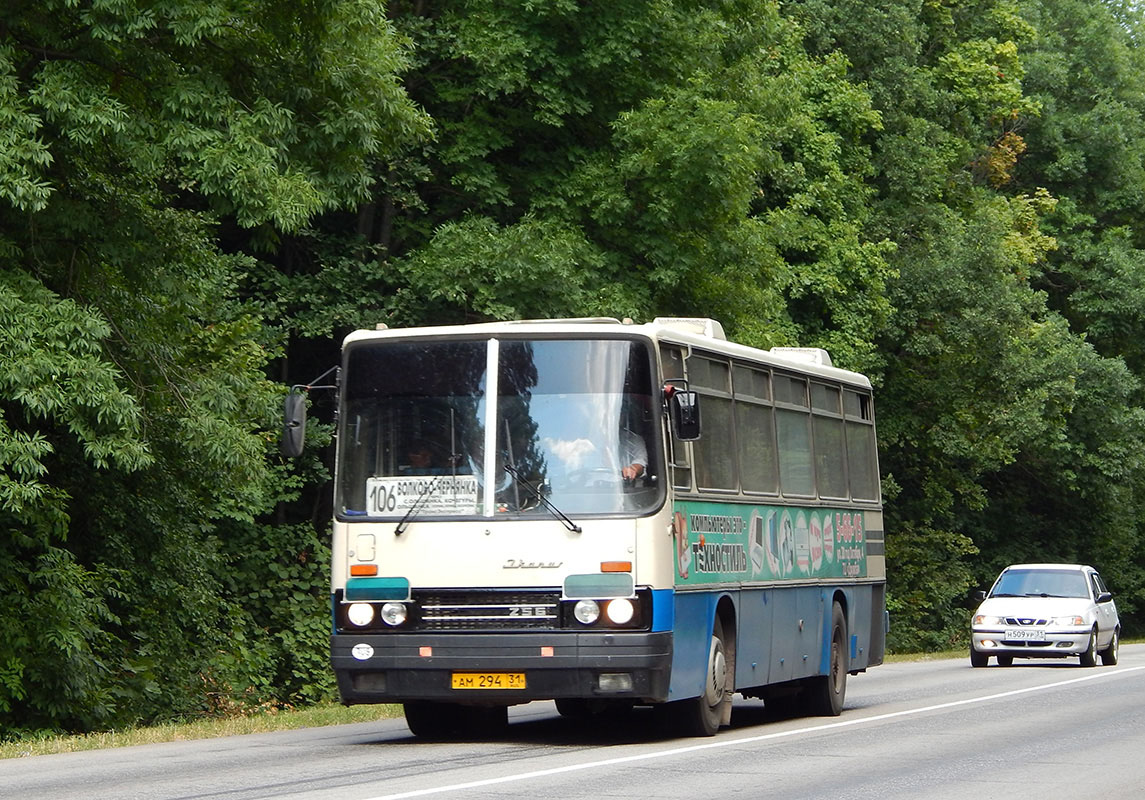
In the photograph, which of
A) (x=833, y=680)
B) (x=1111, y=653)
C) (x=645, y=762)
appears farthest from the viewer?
(x=1111, y=653)

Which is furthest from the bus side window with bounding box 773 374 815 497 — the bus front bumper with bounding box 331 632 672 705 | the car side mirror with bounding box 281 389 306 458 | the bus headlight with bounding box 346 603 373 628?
the car side mirror with bounding box 281 389 306 458

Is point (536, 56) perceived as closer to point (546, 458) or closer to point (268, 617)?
point (268, 617)

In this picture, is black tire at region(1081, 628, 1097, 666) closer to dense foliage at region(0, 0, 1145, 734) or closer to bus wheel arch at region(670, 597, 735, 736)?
dense foliage at region(0, 0, 1145, 734)

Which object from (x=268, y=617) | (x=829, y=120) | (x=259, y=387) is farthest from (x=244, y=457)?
(x=829, y=120)

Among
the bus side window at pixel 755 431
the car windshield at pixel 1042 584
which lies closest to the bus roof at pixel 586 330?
the bus side window at pixel 755 431

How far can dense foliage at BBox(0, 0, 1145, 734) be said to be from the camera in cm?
1866

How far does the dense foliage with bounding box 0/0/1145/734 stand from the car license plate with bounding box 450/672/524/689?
4.91 metres

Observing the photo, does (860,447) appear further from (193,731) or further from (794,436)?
(193,731)

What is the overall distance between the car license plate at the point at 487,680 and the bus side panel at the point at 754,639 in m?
2.75

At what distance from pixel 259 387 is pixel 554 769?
33.3 ft

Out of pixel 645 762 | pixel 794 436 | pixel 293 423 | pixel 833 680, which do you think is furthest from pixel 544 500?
pixel 833 680

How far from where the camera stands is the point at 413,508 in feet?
48.6

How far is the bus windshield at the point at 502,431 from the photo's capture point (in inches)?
575

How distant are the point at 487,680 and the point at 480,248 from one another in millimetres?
14815
